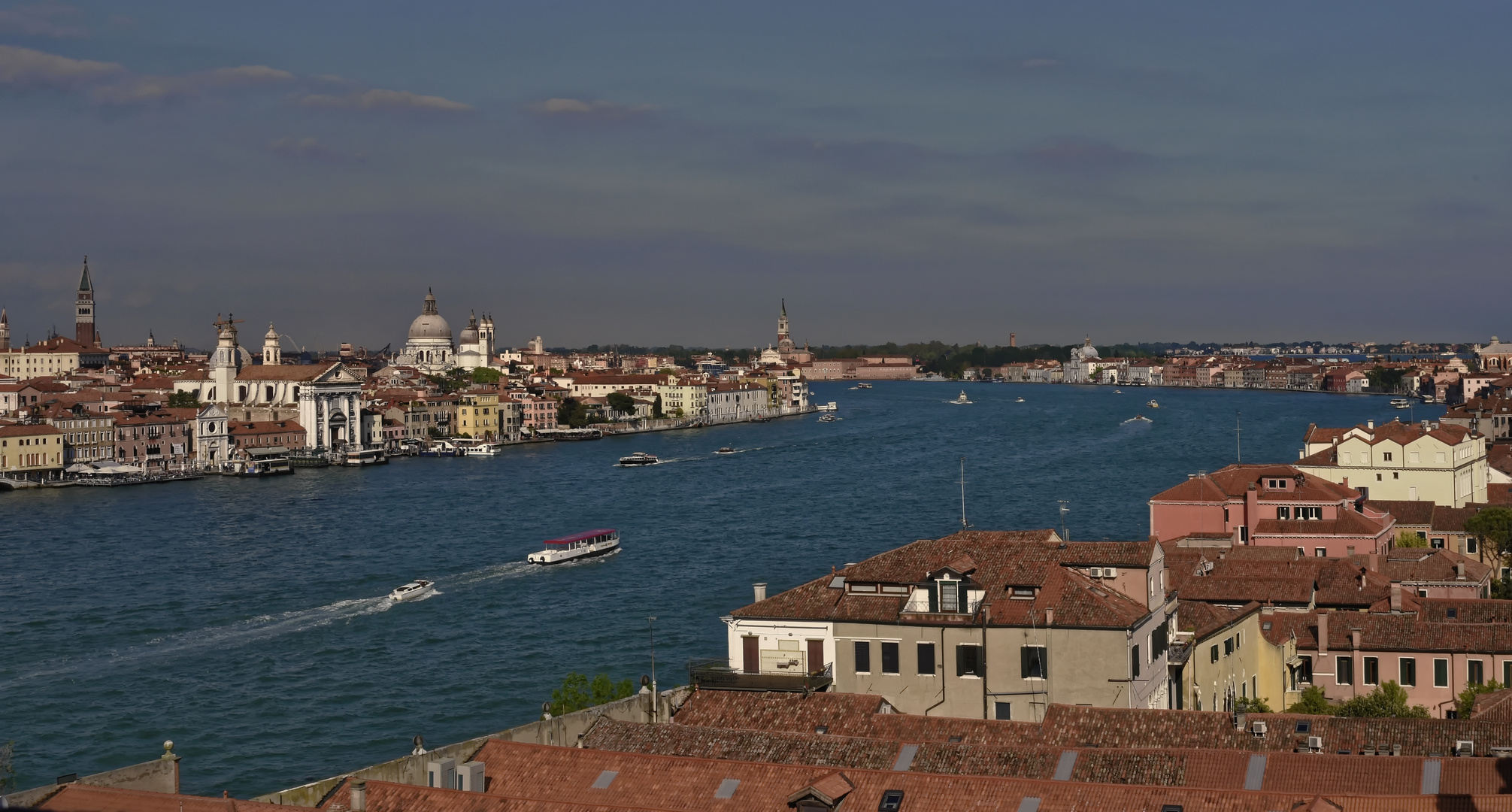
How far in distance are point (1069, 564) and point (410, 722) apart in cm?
551

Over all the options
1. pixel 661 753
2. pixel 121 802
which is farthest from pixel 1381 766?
pixel 121 802

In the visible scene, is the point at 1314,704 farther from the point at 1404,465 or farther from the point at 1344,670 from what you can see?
the point at 1404,465

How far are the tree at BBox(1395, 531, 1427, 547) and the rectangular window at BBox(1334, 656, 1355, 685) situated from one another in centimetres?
626

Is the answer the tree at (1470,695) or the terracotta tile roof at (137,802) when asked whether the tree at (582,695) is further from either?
the tree at (1470,695)

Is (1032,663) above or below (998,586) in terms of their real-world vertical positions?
below

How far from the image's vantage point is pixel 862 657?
25.0 ft

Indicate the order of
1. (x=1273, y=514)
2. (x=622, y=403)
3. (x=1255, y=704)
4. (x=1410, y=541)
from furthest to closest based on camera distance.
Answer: (x=622, y=403)
(x=1410, y=541)
(x=1273, y=514)
(x=1255, y=704)

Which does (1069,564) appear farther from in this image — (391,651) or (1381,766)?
(391,651)

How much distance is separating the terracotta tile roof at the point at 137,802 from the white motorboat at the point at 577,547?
14893mm

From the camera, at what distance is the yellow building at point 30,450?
120ft

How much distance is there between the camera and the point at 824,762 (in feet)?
19.4

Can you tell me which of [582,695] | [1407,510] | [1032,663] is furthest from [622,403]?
[1032,663]

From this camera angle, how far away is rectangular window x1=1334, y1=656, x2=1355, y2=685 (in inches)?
367

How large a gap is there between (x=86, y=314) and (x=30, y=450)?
43.0 meters
